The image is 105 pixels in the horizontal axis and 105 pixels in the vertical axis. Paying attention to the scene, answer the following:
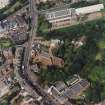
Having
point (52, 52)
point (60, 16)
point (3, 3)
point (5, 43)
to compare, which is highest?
point (3, 3)

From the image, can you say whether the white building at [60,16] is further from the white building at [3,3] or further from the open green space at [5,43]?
the white building at [3,3]

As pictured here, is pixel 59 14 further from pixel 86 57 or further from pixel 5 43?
pixel 86 57

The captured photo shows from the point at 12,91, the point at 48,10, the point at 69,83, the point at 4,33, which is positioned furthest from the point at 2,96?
the point at 48,10

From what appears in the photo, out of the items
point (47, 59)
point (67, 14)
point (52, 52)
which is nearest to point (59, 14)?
point (67, 14)

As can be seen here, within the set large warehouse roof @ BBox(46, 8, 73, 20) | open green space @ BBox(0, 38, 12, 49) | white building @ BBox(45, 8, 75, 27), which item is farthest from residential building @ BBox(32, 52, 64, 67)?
large warehouse roof @ BBox(46, 8, 73, 20)

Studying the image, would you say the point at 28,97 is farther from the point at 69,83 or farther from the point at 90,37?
the point at 90,37

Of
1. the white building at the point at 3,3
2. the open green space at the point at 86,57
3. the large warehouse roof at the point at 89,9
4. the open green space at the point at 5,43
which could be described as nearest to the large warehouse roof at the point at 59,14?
the large warehouse roof at the point at 89,9

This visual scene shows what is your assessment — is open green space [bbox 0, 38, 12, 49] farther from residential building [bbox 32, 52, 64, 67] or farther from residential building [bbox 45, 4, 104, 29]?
residential building [bbox 45, 4, 104, 29]

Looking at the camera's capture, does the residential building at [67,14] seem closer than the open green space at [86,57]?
No
